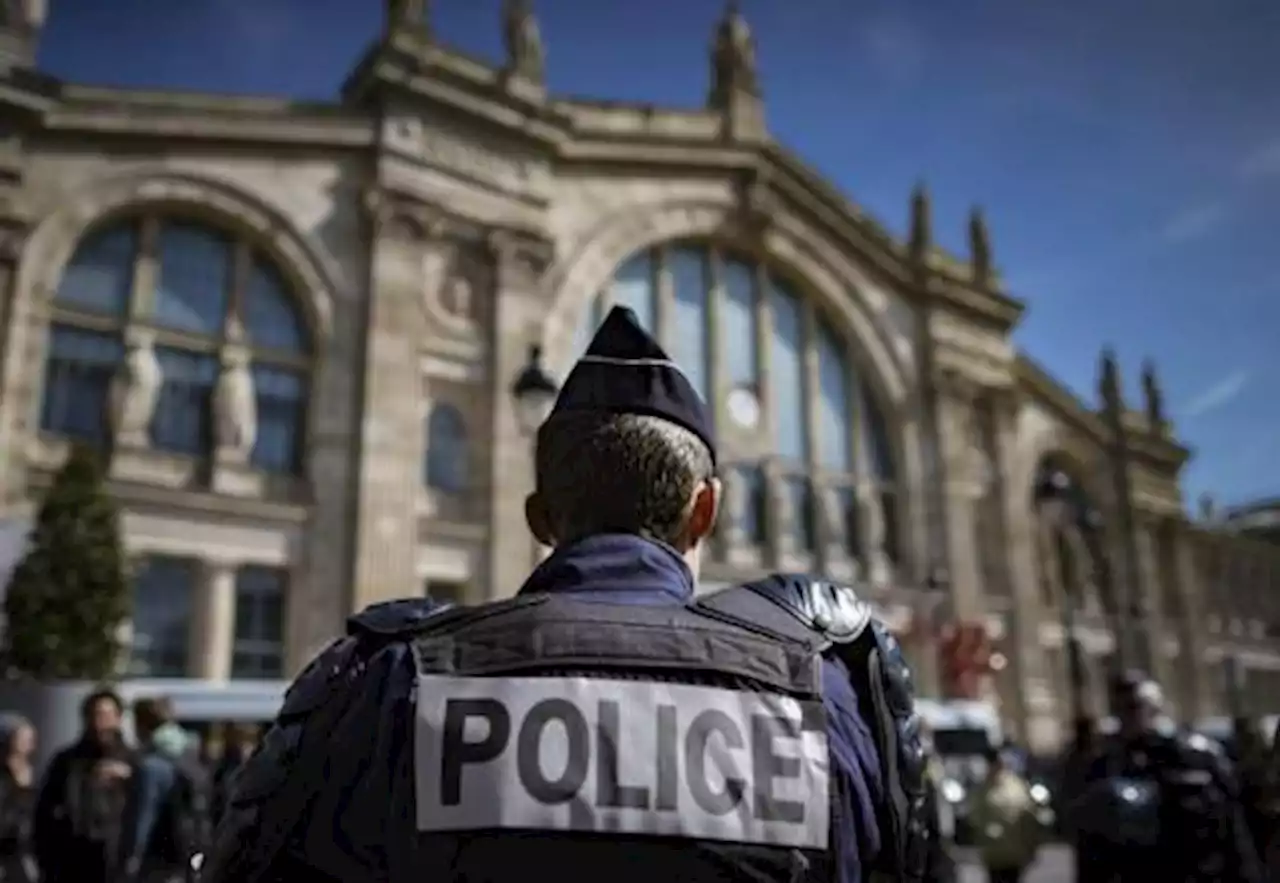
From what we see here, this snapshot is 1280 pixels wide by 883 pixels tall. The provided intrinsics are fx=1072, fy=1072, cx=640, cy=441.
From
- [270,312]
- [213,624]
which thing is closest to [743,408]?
[270,312]

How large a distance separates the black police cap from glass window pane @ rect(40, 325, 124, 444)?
16733 millimetres

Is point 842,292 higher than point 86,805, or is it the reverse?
point 842,292

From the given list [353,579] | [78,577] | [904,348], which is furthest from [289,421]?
[904,348]

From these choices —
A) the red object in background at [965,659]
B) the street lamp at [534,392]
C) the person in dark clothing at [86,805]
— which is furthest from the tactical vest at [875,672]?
the red object in background at [965,659]

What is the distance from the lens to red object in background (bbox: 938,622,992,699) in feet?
77.4

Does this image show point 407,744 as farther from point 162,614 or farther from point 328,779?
point 162,614

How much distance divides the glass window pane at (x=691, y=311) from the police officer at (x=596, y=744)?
21.4 meters

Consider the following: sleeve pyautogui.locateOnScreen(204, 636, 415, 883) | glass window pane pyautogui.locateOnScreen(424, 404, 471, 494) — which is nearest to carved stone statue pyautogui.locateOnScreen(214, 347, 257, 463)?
glass window pane pyautogui.locateOnScreen(424, 404, 471, 494)

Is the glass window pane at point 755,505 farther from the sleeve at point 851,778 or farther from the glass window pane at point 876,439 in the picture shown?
the sleeve at point 851,778

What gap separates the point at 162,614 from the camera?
16.5m

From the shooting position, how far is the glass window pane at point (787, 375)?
24.6 meters

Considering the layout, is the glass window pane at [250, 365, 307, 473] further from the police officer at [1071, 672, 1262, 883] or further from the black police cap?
the black police cap

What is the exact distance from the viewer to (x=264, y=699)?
14.1 meters

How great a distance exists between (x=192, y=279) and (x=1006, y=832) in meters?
15.1
